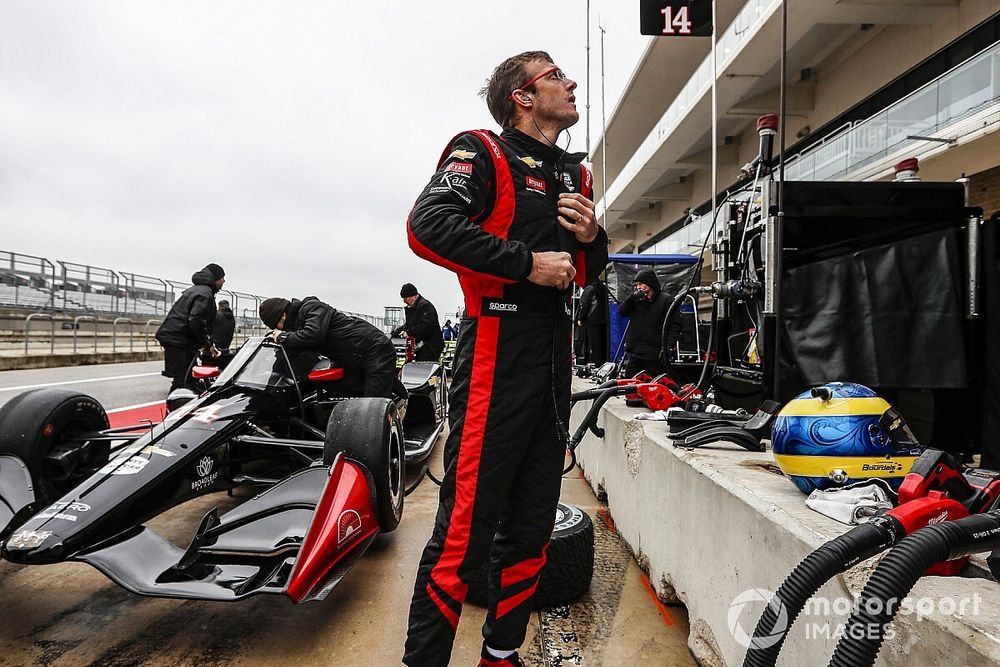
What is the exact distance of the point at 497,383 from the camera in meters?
1.68

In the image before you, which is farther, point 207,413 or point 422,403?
point 422,403

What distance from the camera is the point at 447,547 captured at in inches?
66.2

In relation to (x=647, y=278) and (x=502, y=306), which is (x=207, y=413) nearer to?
(x=502, y=306)

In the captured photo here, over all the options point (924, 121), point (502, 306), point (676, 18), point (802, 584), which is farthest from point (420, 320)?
point (924, 121)

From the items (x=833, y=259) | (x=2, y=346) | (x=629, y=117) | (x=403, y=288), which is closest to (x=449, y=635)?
(x=833, y=259)

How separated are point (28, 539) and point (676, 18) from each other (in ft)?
24.9

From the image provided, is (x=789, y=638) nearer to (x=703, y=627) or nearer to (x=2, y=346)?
(x=703, y=627)

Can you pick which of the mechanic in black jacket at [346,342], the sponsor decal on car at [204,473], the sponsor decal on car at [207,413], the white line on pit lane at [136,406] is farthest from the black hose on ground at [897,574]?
the white line on pit lane at [136,406]

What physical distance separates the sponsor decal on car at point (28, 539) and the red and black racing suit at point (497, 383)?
1340mm

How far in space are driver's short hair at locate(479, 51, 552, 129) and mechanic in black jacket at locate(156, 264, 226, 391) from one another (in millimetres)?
5568

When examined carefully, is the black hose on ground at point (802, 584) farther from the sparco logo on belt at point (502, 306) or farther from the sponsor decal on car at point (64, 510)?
the sponsor decal on car at point (64, 510)

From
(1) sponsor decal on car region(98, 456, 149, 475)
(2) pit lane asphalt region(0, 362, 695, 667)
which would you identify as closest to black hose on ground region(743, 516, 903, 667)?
(2) pit lane asphalt region(0, 362, 695, 667)

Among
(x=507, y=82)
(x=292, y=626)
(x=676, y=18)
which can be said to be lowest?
(x=292, y=626)

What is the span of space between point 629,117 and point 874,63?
10.2 meters
